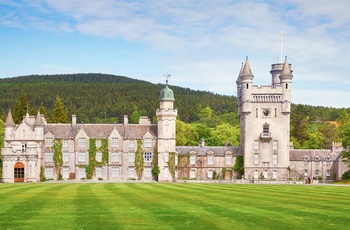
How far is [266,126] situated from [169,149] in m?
14.7

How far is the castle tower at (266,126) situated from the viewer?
84000 millimetres

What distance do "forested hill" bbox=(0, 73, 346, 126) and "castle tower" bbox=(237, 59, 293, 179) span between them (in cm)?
6210

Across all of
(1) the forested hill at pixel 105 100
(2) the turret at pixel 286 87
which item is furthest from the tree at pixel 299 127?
(1) the forested hill at pixel 105 100

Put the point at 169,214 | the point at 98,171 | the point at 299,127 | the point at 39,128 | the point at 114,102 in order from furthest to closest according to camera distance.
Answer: the point at 114,102 < the point at 299,127 < the point at 98,171 < the point at 39,128 < the point at 169,214

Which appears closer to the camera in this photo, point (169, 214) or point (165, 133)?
point (169, 214)

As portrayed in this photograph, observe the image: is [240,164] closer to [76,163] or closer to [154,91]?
[76,163]

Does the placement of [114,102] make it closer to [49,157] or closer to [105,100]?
[105,100]

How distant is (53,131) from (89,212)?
58.9 m

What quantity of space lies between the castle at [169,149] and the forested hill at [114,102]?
60.1 metres

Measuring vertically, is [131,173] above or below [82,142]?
below

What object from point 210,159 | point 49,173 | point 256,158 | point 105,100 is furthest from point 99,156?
point 105,100

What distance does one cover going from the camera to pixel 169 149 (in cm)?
8175

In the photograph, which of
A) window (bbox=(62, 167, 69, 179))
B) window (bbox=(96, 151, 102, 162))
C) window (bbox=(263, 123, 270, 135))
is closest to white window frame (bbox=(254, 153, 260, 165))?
window (bbox=(263, 123, 270, 135))

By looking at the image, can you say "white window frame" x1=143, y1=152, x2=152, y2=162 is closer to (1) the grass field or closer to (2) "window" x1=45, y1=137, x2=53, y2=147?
(2) "window" x1=45, y1=137, x2=53, y2=147
